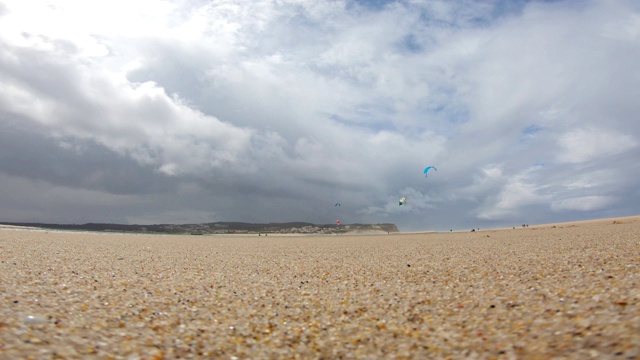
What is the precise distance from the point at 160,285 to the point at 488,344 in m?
11.0

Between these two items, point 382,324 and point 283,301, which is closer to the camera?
point 382,324

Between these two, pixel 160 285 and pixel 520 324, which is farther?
pixel 160 285

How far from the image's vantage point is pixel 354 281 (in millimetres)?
13703

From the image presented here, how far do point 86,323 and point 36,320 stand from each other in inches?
35.2

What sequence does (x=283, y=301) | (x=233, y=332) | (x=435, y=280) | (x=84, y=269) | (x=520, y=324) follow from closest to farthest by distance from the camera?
(x=520, y=324) < (x=233, y=332) < (x=283, y=301) < (x=435, y=280) < (x=84, y=269)

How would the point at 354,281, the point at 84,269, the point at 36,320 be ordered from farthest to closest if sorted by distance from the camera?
the point at 84,269 → the point at 354,281 → the point at 36,320

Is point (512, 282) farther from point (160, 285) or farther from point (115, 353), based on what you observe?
point (160, 285)

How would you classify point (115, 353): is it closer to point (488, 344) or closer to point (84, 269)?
point (488, 344)

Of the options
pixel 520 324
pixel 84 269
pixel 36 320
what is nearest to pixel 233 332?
pixel 36 320

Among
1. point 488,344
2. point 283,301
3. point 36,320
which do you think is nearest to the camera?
point 488,344

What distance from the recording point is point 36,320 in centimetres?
736

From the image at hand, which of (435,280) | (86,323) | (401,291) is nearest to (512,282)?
(435,280)

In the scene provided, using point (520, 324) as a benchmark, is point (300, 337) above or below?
below

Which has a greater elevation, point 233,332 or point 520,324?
point 520,324
